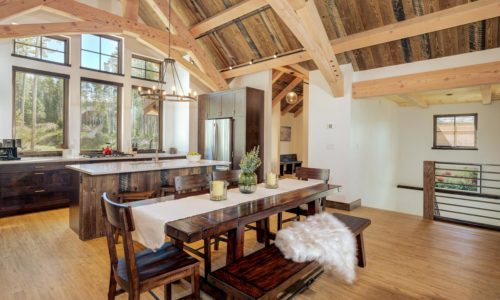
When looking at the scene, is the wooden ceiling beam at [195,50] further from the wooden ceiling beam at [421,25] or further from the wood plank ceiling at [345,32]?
the wooden ceiling beam at [421,25]

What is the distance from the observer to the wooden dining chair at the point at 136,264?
1.47 m

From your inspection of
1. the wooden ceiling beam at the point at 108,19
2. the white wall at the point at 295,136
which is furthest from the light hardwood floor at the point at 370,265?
the white wall at the point at 295,136

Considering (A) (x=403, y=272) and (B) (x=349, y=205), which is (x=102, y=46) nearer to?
(B) (x=349, y=205)

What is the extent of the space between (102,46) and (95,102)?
125cm

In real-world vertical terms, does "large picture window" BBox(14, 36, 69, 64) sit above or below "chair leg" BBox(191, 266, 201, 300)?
above

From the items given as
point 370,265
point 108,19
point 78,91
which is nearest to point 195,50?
point 108,19

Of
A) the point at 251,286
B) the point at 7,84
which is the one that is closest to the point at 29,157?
the point at 7,84

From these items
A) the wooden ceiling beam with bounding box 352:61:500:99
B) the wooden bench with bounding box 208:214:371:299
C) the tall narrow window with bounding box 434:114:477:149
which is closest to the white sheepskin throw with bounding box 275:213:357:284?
the wooden bench with bounding box 208:214:371:299

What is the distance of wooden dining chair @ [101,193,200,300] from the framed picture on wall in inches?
350

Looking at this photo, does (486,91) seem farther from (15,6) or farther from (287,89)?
(15,6)

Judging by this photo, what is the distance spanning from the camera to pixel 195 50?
557 centimetres

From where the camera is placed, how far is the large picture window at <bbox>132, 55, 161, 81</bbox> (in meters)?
6.31

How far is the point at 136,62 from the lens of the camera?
20.8 feet

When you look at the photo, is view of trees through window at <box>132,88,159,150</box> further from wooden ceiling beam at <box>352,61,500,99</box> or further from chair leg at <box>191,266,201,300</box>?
chair leg at <box>191,266,201,300</box>
